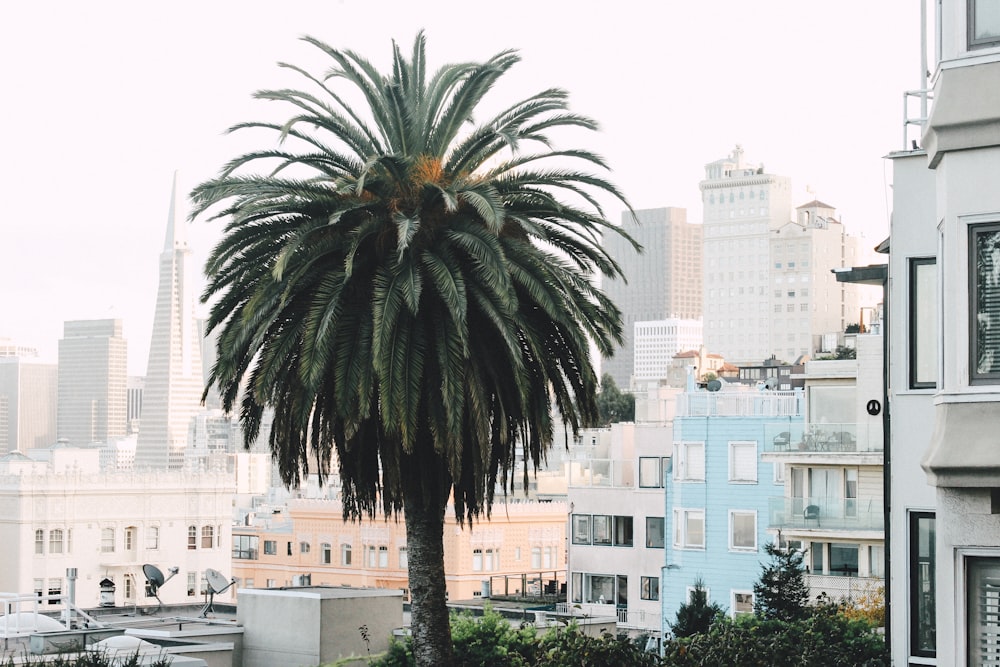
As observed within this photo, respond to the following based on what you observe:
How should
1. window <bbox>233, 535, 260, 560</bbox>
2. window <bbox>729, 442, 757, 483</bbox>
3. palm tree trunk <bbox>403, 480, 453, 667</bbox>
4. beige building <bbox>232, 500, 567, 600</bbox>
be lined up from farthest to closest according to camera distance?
window <bbox>233, 535, 260, 560</bbox> < beige building <bbox>232, 500, 567, 600</bbox> < window <bbox>729, 442, 757, 483</bbox> < palm tree trunk <bbox>403, 480, 453, 667</bbox>

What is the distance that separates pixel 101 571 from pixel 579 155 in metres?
83.3

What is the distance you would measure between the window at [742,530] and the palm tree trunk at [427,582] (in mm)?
29378

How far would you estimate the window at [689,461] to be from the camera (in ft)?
166

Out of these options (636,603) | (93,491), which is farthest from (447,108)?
(93,491)

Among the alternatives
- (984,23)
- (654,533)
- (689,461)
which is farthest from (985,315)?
(654,533)

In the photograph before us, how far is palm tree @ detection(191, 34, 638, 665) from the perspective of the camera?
19047 mm

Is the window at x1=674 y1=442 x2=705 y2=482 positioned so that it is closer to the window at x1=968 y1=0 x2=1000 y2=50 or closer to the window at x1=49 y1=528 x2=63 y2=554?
the window at x1=968 y1=0 x2=1000 y2=50

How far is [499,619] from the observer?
22.9 metres

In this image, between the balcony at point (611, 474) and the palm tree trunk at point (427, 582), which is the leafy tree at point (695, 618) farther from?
the balcony at point (611, 474)

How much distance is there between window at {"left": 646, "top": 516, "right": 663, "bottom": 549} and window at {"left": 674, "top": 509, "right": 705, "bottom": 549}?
832 centimetres

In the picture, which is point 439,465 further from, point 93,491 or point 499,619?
point 93,491

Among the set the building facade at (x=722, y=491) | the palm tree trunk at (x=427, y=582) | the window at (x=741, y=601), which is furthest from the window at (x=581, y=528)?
the palm tree trunk at (x=427, y=582)

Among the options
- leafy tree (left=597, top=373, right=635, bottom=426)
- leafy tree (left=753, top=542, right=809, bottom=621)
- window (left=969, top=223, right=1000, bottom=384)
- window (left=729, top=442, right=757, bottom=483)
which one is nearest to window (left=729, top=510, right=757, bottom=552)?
window (left=729, top=442, right=757, bottom=483)

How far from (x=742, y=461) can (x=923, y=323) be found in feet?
114
